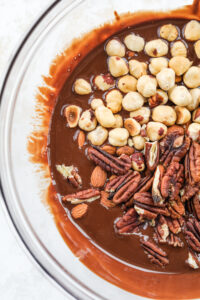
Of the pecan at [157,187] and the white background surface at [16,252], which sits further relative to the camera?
the white background surface at [16,252]

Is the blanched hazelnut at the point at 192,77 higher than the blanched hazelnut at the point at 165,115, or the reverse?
the blanched hazelnut at the point at 192,77

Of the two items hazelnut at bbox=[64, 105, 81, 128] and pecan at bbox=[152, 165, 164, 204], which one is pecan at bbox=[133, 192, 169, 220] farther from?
hazelnut at bbox=[64, 105, 81, 128]

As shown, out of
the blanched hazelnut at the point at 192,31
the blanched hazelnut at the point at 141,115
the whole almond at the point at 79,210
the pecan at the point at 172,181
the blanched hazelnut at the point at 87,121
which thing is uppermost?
the blanched hazelnut at the point at 192,31

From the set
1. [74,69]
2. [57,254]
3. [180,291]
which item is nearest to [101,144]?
[74,69]

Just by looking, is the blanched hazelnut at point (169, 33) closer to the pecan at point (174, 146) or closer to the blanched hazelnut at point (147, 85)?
the blanched hazelnut at point (147, 85)

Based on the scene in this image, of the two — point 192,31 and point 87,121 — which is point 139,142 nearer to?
point 87,121

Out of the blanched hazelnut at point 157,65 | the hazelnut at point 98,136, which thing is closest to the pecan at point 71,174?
the hazelnut at point 98,136
